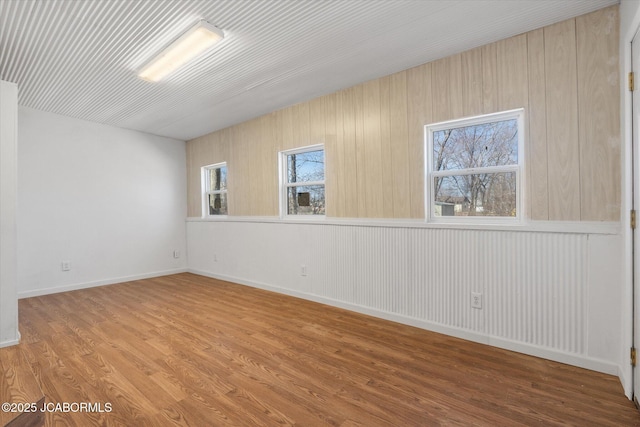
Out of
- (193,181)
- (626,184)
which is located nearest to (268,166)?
(193,181)

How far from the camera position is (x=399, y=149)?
129 inches

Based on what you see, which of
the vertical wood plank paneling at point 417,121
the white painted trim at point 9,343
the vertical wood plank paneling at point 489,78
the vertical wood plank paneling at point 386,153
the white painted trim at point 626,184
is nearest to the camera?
the white painted trim at point 626,184

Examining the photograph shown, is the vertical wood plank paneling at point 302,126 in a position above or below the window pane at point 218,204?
above

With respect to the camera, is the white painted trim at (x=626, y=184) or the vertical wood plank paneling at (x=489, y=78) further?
the vertical wood plank paneling at (x=489, y=78)

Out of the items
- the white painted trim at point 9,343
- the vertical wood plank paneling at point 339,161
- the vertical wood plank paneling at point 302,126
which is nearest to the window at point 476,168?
the vertical wood plank paneling at point 339,161

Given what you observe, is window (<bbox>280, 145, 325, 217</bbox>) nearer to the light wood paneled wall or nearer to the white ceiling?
the light wood paneled wall

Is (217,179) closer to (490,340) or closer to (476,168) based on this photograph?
(476,168)

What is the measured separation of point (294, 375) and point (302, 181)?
9.01 feet

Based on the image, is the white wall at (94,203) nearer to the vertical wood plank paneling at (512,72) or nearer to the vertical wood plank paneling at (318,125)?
the vertical wood plank paneling at (318,125)

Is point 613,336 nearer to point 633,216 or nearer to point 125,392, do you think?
point 633,216

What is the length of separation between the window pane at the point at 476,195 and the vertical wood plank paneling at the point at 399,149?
31cm

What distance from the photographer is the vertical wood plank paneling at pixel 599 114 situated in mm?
2201

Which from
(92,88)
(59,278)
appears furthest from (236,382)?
(59,278)

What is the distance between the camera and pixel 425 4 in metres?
2.22
